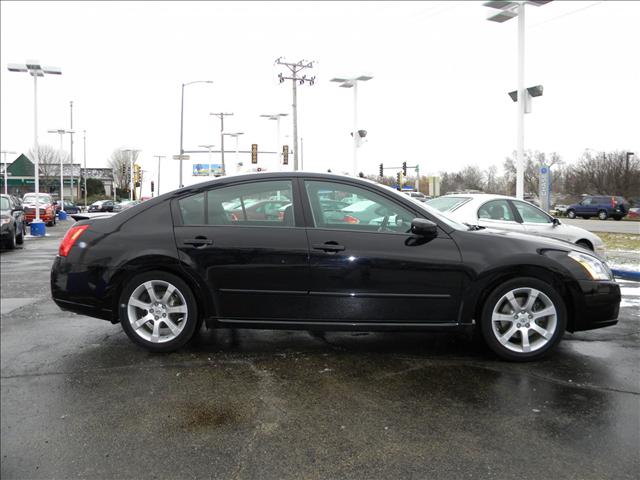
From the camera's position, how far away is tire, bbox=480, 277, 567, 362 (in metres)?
4.11

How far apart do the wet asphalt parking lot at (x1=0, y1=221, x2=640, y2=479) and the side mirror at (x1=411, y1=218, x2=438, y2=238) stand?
40.8 inches

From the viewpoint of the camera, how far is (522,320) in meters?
4.13

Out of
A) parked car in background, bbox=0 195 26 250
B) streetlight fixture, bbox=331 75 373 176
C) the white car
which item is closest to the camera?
the white car

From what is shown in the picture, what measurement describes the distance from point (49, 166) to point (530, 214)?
85287mm

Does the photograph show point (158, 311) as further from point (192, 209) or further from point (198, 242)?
point (192, 209)

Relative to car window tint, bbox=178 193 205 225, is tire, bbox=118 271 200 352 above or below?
below

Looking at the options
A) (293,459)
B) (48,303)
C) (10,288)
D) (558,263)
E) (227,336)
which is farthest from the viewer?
(10,288)

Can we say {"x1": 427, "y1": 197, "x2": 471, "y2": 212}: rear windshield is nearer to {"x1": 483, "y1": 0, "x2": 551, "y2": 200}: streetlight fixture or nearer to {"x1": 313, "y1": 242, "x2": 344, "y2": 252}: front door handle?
{"x1": 313, "y1": 242, "x2": 344, "y2": 252}: front door handle

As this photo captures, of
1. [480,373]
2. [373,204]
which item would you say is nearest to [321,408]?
[480,373]

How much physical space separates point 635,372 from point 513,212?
523 cm

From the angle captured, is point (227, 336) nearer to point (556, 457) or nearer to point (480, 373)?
point (480, 373)

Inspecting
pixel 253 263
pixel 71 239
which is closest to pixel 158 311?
pixel 253 263

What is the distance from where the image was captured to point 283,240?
418cm

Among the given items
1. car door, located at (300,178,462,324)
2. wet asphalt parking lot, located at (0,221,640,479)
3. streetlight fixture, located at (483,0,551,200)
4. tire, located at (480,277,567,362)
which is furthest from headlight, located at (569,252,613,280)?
streetlight fixture, located at (483,0,551,200)
